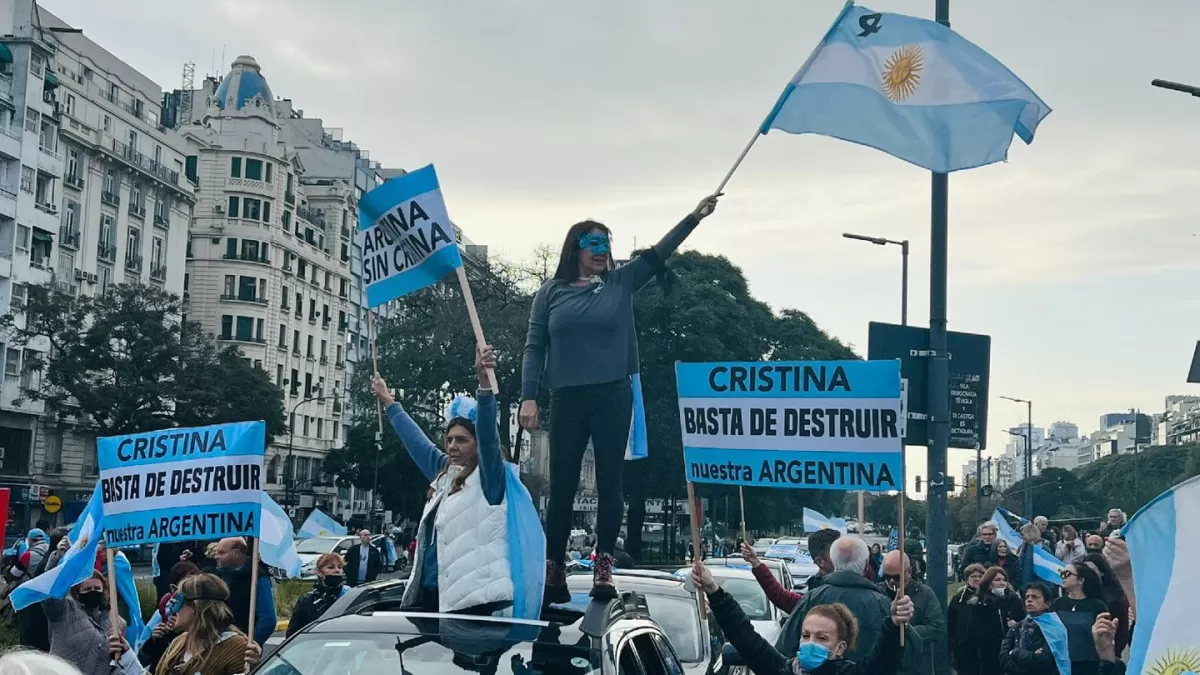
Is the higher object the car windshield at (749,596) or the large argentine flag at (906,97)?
the large argentine flag at (906,97)

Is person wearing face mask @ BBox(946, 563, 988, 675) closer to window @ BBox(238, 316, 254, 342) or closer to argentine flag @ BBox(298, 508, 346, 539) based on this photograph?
argentine flag @ BBox(298, 508, 346, 539)

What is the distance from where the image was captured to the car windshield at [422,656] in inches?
234

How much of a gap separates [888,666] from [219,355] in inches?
2324

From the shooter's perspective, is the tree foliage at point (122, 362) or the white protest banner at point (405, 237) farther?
the tree foliage at point (122, 362)

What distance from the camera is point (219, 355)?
63469 mm

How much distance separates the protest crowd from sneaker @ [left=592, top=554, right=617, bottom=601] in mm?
16

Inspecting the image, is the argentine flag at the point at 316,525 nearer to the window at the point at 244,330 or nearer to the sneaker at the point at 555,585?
the sneaker at the point at 555,585

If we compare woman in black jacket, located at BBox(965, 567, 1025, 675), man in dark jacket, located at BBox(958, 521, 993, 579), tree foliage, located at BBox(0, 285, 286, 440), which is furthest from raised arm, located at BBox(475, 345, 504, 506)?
tree foliage, located at BBox(0, 285, 286, 440)

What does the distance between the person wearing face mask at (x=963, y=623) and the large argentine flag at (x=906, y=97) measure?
15.2 feet

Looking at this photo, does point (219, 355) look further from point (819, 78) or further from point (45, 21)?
point (819, 78)

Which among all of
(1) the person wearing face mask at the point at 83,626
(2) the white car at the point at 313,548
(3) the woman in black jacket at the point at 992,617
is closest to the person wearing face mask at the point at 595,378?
(1) the person wearing face mask at the point at 83,626

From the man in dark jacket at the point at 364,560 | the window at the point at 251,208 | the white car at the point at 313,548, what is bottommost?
the white car at the point at 313,548

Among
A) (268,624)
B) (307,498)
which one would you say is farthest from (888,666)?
(307,498)

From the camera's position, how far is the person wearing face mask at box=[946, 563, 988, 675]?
13.2m
